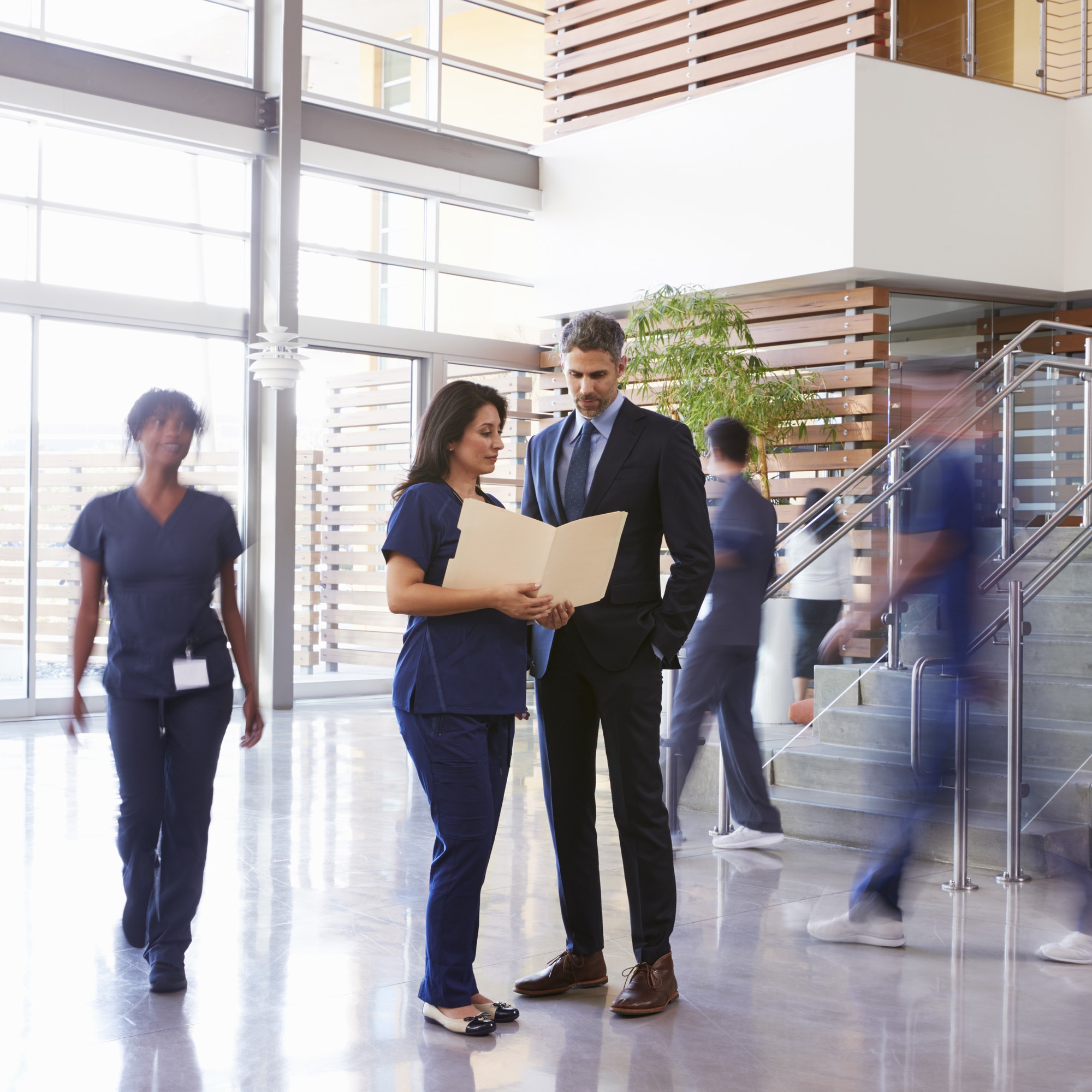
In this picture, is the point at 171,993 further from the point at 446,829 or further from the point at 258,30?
the point at 258,30

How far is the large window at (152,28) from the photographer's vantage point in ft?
29.8

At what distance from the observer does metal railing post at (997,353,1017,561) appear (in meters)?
5.80

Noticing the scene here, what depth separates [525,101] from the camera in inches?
462

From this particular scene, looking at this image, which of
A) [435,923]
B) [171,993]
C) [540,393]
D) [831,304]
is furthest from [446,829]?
[540,393]

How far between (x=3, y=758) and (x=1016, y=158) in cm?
743

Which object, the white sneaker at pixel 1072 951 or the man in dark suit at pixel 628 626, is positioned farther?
the white sneaker at pixel 1072 951

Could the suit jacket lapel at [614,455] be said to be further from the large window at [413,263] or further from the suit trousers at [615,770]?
the large window at [413,263]

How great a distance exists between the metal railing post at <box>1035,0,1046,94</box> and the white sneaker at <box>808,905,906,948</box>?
7.27 m

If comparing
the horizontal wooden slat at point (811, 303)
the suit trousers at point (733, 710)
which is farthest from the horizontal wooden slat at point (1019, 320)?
the suit trousers at point (733, 710)

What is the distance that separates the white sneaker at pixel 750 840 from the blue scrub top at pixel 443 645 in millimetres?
2377

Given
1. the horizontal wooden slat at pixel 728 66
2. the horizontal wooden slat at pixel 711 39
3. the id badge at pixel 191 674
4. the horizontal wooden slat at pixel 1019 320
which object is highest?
the horizontal wooden slat at pixel 711 39

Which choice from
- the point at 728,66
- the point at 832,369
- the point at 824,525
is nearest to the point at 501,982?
the point at 824,525

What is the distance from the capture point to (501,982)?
3615mm

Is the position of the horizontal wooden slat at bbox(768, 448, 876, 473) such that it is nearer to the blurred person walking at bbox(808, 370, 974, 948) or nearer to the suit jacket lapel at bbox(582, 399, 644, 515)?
the blurred person walking at bbox(808, 370, 974, 948)
